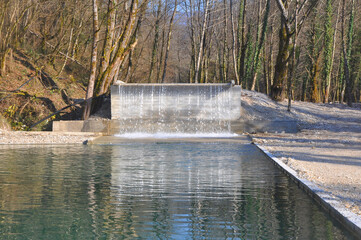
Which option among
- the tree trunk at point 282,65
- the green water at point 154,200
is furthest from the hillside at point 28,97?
the green water at point 154,200

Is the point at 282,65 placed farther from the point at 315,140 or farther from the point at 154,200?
the point at 154,200

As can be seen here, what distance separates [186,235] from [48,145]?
1165 centimetres

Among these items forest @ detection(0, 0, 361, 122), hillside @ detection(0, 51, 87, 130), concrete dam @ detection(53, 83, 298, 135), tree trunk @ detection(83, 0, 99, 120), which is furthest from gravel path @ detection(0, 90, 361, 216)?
hillside @ detection(0, 51, 87, 130)

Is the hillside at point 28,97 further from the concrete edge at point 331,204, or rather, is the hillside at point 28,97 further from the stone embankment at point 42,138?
the concrete edge at point 331,204

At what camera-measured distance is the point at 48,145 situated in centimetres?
1574

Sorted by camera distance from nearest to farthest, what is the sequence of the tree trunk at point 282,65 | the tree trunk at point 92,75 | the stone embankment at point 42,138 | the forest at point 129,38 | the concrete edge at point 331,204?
the concrete edge at point 331,204
the stone embankment at point 42,138
the tree trunk at point 92,75
the forest at point 129,38
the tree trunk at point 282,65

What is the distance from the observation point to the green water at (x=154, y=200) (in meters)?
5.23

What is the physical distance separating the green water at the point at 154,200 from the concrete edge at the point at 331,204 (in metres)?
0.11

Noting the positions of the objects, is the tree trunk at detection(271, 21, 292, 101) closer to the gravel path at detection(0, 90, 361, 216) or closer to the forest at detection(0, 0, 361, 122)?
the forest at detection(0, 0, 361, 122)

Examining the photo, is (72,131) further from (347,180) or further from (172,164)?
(347,180)

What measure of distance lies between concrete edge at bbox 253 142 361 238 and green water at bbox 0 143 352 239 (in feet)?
0.35

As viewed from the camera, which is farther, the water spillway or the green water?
the water spillway

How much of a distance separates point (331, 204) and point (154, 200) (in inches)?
97.7

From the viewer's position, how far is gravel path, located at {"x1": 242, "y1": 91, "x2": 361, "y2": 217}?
7.99 metres
